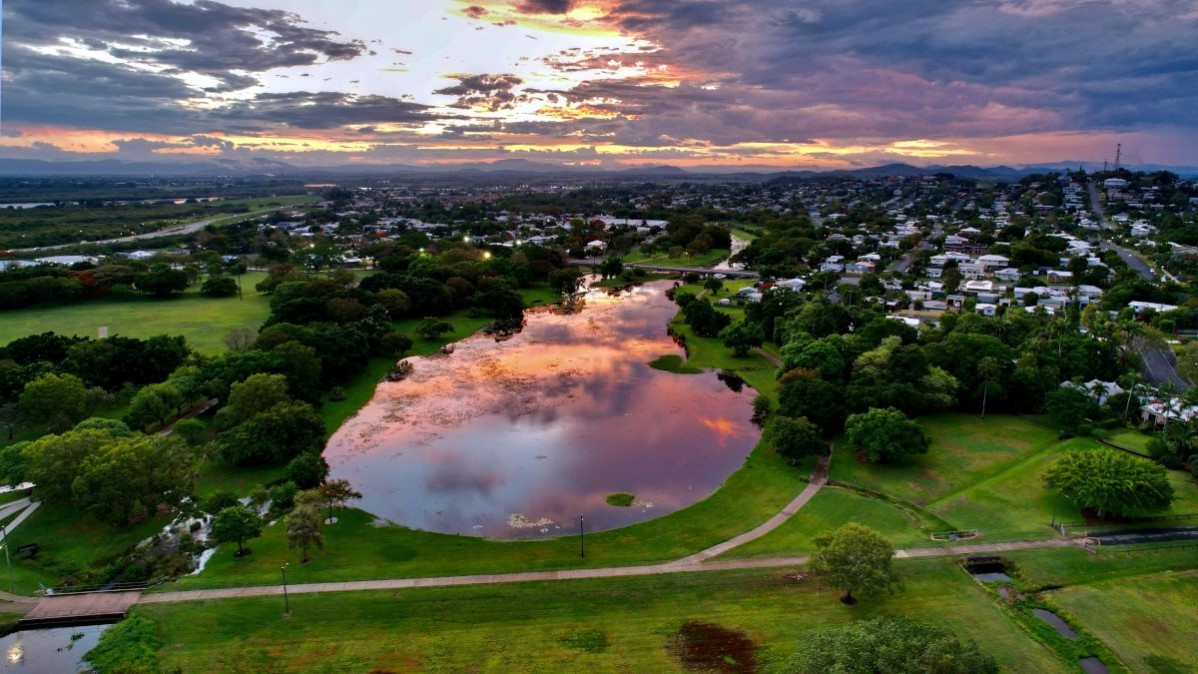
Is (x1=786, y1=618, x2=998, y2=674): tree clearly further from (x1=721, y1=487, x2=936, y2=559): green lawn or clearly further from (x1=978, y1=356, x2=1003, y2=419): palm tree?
(x1=978, y1=356, x2=1003, y2=419): palm tree

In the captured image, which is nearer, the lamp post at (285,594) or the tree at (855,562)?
the tree at (855,562)

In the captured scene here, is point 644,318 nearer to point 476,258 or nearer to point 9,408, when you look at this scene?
point 476,258

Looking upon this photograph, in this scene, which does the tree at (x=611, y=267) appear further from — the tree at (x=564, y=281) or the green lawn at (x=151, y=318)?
the green lawn at (x=151, y=318)

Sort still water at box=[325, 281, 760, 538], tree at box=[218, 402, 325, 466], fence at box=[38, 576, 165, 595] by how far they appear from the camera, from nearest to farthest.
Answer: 1. fence at box=[38, 576, 165, 595]
2. still water at box=[325, 281, 760, 538]
3. tree at box=[218, 402, 325, 466]

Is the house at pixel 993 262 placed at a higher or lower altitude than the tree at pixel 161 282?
higher

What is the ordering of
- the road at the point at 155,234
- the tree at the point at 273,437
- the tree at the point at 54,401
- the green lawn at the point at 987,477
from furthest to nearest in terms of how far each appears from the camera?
1. the road at the point at 155,234
2. the tree at the point at 54,401
3. the tree at the point at 273,437
4. the green lawn at the point at 987,477

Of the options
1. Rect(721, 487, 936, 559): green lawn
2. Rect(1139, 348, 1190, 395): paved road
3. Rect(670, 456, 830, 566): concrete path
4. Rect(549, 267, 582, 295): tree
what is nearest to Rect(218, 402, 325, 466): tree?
Rect(670, 456, 830, 566): concrete path

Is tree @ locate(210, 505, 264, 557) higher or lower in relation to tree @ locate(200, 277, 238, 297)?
lower

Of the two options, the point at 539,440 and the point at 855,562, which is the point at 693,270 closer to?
the point at 539,440

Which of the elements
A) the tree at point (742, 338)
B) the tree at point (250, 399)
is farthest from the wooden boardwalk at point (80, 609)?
the tree at point (742, 338)
